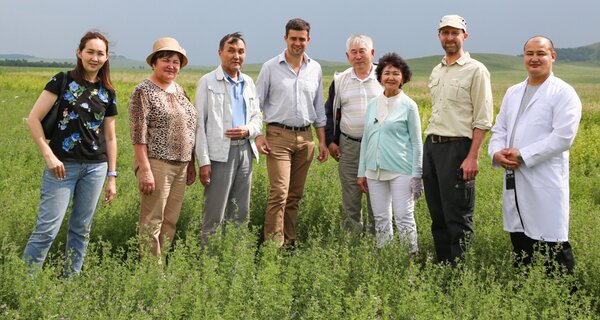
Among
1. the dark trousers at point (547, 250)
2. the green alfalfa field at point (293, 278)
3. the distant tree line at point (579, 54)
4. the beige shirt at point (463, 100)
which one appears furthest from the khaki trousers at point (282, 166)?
the distant tree line at point (579, 54)

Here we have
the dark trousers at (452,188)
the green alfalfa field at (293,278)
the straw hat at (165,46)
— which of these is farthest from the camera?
the dark trousers at (452,188)

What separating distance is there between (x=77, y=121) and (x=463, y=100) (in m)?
3.47

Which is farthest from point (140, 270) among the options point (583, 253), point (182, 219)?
point (583, 253)

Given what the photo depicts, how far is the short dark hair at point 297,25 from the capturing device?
225 inches

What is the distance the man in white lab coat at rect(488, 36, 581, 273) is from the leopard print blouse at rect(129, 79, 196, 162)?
2854mm

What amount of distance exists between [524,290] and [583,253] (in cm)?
142

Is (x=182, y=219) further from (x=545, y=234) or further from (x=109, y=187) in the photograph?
(x=545, y=234)

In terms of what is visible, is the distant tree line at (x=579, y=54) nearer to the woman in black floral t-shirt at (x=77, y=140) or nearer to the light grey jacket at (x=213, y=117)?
Answer: the light grey jacket at (x=213, y=117)

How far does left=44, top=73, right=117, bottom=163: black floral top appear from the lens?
4.45 m

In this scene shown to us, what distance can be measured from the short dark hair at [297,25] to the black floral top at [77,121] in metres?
2.15

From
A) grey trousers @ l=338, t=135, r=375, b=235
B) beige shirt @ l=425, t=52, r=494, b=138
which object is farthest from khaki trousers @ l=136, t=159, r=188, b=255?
beige shirt @ l=425, t=52, r=494, b=138

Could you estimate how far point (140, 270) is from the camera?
4.04 metres

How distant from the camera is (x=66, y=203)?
4.59m

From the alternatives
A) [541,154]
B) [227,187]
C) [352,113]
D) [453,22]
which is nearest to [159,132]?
[227,187]
